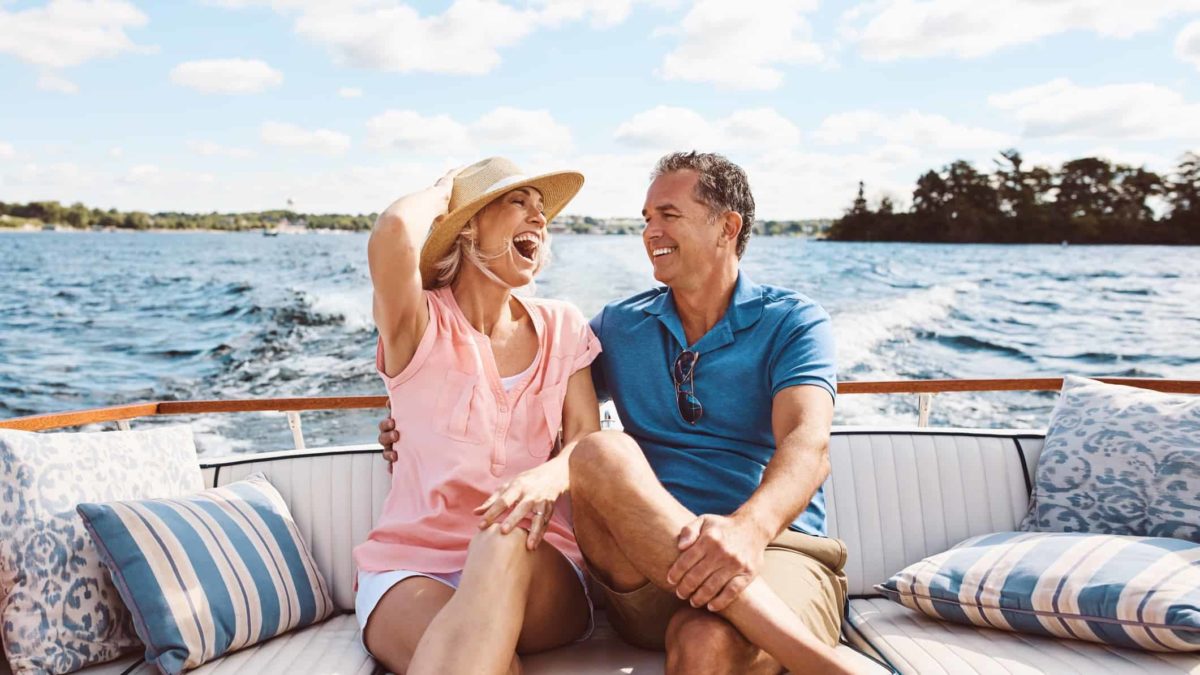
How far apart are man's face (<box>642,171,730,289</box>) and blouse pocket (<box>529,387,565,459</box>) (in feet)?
1.34

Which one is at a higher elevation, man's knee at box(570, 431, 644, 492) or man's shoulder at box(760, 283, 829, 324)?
man's shoulder at box(760, 283, 829, 324)

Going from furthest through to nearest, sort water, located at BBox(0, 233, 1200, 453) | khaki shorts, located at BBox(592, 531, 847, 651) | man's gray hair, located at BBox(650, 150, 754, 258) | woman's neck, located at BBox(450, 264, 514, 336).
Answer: water, located at BBox(0, 233, 1200, 453)
man's gray hair, located at BBox(650, 150, 754, 258)
woman's neck, located at BBox(450, 264, 514, 336)
khaki shorts, located at BBox(592, 531, 847, 651)

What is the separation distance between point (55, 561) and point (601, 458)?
1169mm

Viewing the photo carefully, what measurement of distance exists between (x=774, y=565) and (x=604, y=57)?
956cm

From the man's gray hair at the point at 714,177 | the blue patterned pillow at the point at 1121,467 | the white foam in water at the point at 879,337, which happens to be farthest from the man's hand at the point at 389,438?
the white foam in water at the point at 879,337

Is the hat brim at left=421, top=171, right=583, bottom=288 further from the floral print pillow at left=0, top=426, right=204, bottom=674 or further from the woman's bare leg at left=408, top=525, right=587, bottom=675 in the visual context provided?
the floral print pillow at left=0, top=426, right=204, bottom=674

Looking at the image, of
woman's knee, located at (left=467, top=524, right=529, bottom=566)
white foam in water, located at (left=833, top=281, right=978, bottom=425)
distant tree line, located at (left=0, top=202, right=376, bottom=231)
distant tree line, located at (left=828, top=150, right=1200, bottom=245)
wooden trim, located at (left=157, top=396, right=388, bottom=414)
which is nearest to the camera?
woman's knee, located at (left=467, top=524, right=529, bottom=566)

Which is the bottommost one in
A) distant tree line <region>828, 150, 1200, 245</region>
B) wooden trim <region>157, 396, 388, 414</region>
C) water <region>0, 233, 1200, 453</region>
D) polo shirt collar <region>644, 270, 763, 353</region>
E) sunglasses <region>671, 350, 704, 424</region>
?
water <region>0, 233, 1200, 453</region>

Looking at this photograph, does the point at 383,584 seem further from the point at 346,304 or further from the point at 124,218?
the point at 124,218

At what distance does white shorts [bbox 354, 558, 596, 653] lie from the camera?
1622 millimetres

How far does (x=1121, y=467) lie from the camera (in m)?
1.88

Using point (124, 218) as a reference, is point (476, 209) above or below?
below

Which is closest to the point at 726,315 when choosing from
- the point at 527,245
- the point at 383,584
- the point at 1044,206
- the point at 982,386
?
the point at 527,245

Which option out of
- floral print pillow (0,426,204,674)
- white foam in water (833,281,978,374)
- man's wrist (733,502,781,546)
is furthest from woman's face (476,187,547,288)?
white foam in water (833,281,978,374)
